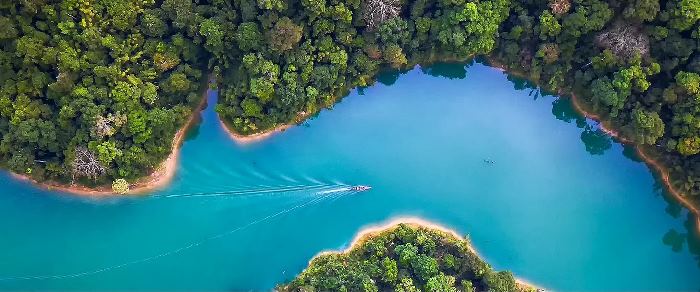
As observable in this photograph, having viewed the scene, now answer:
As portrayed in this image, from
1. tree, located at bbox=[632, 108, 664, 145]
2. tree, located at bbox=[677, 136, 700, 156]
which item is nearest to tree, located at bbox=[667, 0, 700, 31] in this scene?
tree, located at bbox=[632, 108, 664, 145]

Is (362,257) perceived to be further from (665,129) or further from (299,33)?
(665,129)

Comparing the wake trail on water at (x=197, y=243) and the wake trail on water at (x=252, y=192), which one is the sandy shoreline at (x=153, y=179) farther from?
the wake trail on water at (x=197, y=243)

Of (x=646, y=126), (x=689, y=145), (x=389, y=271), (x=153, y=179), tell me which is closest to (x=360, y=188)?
(x=389, y=271)

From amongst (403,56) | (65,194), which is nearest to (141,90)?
(65,194)

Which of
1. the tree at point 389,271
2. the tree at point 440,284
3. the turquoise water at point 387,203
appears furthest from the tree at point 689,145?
the tree at point 389,271

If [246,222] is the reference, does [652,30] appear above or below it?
above

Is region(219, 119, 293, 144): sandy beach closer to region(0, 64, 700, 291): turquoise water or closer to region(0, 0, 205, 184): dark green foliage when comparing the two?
region(0, 64, 700, 291): turquoise water
